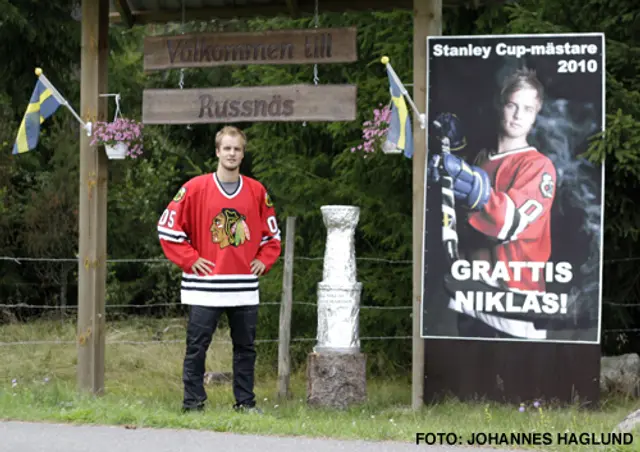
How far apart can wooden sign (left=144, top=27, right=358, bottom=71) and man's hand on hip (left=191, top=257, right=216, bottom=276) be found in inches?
84.3

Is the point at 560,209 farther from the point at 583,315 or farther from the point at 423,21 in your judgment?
the point at 423,21

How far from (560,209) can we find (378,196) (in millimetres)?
3796

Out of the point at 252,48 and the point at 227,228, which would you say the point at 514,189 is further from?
the point at 252,48

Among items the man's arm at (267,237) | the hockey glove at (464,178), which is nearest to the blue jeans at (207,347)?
the man's arm at (267,237)

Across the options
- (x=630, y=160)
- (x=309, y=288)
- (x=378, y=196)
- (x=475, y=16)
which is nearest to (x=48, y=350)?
(x=309, y=288)

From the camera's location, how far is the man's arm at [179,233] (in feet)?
27.3

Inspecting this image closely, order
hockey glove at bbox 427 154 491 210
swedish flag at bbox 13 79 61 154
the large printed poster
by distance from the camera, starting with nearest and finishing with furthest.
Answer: the large printed poster < hockey glove at bbox 427 154 491 210 < swedish flag at bbox 13 79 61 154

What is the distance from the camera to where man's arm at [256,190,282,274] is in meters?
8.63

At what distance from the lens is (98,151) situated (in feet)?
32.9

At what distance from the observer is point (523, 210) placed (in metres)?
9.20

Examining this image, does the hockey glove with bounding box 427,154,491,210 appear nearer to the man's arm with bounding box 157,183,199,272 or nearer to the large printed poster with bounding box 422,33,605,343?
the large printed poster with bounding box 422,33,605,343

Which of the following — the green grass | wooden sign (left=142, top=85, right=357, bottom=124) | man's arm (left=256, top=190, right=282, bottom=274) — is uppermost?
wooden sign (left=142, top=85, right=357, bottom=124)

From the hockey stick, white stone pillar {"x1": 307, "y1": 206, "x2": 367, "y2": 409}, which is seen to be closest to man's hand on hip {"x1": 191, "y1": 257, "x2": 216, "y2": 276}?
white stone pillar {"x1": 307, "y1": 206, "x2": 367, "y2": 409}

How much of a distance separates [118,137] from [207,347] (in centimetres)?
236
